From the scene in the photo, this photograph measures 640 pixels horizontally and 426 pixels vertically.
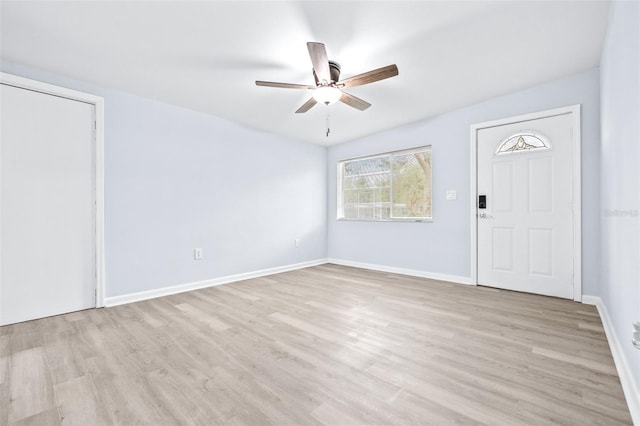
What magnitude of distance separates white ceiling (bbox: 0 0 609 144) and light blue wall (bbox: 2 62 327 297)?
36cm

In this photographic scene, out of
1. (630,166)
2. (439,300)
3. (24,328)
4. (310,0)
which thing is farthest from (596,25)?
(24,328)

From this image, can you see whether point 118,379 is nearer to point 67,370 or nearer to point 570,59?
point 67,370

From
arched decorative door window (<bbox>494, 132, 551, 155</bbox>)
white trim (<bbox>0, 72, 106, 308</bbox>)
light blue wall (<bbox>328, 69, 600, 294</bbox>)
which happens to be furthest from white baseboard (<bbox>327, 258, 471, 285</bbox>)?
white trim (<bbox>0, 72, 106, 308</bbox>)

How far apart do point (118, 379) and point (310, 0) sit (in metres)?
2.61

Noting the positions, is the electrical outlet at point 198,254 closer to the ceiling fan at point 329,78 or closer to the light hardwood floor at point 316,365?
the light hardwood floor at point 316,365

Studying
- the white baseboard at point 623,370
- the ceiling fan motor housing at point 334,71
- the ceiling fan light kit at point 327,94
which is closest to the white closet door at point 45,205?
the ceiling fan light kit at point 327,94

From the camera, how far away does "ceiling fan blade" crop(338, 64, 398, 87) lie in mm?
2154

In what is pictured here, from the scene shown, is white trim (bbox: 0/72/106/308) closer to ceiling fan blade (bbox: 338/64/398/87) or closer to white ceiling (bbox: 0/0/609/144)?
white ceiling (bbox: 0/0/609/144)

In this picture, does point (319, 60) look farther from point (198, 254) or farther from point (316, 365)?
point (198, 254)

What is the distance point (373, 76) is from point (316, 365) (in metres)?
2.21

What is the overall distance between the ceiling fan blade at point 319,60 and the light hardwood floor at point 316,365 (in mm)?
2105

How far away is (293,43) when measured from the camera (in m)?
2.21

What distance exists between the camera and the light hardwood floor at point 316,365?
4.36 ft

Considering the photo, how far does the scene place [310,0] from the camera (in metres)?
1.79
